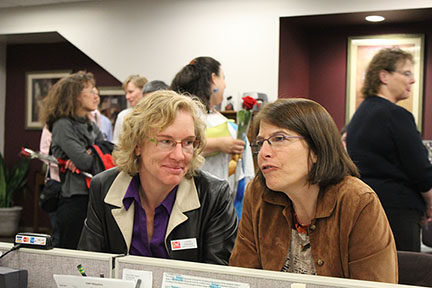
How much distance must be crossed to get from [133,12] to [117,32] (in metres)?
0.30

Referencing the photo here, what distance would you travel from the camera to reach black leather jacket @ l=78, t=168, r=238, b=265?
6.28 feet

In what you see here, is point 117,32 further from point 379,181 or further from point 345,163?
point 345,163

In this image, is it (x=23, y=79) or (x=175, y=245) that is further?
(x=23, y=79)

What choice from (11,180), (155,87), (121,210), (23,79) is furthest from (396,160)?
(23,79)

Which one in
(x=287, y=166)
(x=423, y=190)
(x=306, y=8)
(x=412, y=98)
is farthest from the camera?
(x=412, y=98)

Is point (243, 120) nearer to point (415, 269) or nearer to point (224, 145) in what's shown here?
point (224, 145)

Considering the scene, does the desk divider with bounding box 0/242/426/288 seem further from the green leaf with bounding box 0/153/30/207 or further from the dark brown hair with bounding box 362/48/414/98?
the green leaf with bounding box 0/153/30/207

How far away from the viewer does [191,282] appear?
115cm

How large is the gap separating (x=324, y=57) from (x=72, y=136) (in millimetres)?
3673

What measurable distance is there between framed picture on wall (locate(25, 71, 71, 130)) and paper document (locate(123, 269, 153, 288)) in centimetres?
689

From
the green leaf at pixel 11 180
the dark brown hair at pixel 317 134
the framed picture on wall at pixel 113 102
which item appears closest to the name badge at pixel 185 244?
the dark brown hair at pixel 317 134

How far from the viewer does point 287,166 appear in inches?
65.3

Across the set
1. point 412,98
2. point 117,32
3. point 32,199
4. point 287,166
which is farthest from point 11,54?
point 287,166

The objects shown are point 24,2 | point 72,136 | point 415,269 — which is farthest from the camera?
point 24,2
